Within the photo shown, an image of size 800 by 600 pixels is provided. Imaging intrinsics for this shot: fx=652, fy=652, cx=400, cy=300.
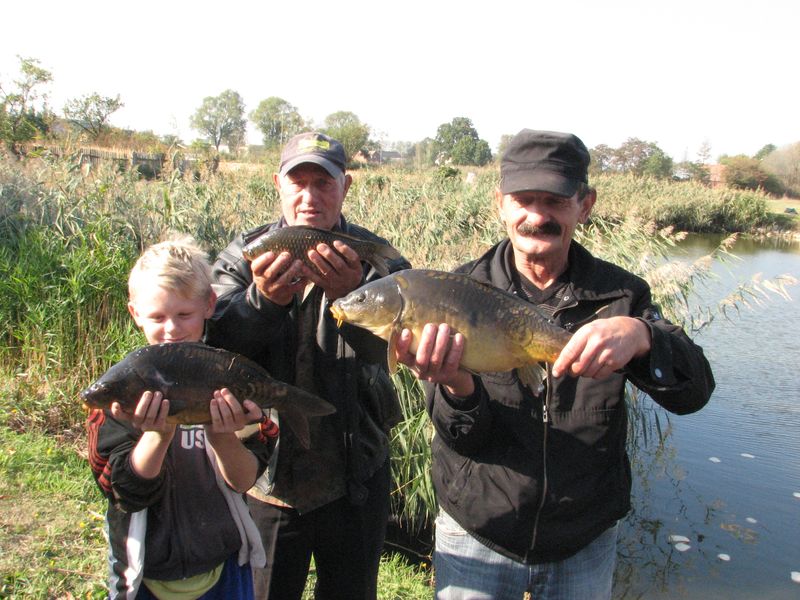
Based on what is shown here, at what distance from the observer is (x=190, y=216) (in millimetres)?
6113

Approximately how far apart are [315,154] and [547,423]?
126cm

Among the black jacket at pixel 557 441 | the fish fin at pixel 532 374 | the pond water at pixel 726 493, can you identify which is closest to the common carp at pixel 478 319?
the fish fin at pixel 532 374

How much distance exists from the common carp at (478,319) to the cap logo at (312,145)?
2.51 feet

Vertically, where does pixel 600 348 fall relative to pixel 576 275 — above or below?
below

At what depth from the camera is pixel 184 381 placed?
72.5 inches

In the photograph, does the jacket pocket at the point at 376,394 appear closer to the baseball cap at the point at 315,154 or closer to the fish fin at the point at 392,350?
the fish fin at the point at 392,350

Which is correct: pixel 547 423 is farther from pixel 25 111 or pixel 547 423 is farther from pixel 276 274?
pixel 25 111

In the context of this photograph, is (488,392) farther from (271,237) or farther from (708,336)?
(708,336)

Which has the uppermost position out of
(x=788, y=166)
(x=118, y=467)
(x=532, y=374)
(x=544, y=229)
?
(x=788, y=166)

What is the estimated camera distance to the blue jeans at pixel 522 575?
1.95 m

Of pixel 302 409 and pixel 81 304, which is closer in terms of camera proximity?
pixel 302 409

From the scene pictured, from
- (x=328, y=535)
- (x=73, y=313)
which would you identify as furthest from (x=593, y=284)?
(x=73, y=313)

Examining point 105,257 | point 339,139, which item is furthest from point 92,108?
point 105,257

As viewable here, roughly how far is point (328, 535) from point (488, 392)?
2.72 feet
